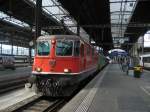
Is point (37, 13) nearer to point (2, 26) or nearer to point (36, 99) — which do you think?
point (36, 99)

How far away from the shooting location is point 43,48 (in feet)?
52.5

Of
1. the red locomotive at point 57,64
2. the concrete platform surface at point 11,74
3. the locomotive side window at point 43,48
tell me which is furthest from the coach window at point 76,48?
the concrete platform surface at point 11,74

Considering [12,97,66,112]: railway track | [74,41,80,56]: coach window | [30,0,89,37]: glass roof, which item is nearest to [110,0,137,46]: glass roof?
[30,0,89,37]: glass roof

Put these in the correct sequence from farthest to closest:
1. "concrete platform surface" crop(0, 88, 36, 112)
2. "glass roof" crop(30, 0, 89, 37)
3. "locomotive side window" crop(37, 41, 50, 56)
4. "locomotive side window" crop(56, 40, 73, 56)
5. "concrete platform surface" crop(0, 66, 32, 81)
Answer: "glass roof" crop(30, 0, 89, 37) → "concrete platform surface" crop(0, 66, 32, 81) → "locomotive side window" crop(37, 41, 50, 56) → "locomotive side window" crop(56, 40, 73, 56) → "concrete platform surface" crop(0, 88, 36, 112)

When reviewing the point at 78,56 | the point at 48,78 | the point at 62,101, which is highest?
the point at 78,56

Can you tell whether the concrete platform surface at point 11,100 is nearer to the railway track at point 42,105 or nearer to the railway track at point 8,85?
the railway track at point 42,105

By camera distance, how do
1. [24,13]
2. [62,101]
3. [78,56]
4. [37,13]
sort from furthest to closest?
[24,13]
[37,13]
[78,56]
[62,101]

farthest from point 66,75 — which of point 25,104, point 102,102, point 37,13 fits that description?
point 37,13

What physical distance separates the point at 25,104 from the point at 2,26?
29.8 metres

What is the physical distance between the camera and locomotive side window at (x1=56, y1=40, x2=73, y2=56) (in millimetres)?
15531

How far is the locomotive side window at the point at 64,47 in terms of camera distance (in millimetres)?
15531

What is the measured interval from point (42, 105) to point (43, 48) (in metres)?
3.30

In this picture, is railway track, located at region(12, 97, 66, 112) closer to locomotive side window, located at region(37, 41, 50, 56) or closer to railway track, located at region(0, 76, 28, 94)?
locomotive side window, located at region(37, 41, 50, 56)

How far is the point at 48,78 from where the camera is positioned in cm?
1491
